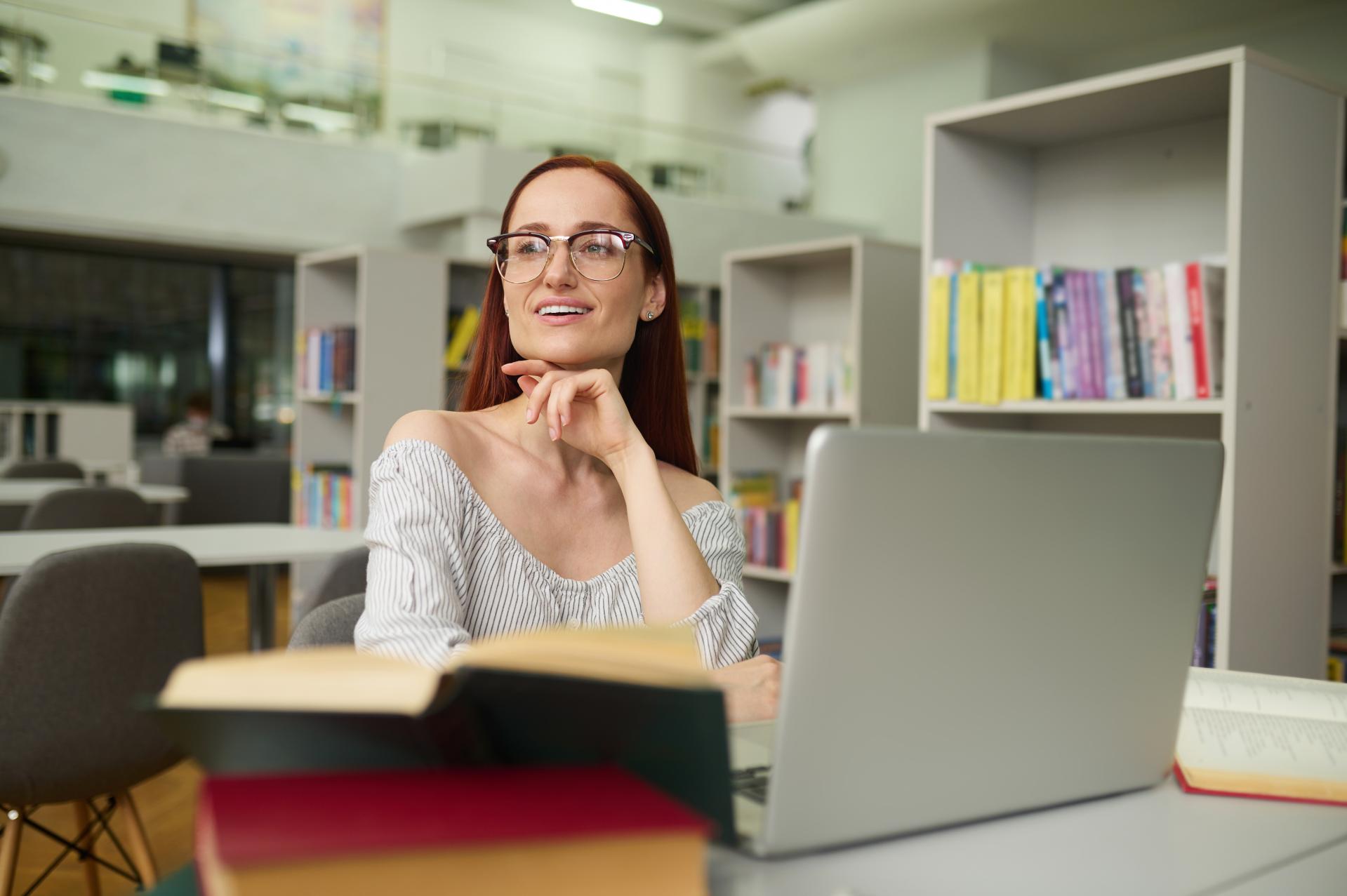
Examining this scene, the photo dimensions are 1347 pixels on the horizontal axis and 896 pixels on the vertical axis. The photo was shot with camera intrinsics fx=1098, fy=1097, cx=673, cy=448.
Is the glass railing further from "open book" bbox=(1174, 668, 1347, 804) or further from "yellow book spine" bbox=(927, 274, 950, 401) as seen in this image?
"open book" bbox=(1174, 668, 1347, 804)

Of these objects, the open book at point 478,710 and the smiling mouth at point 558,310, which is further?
the smiling mouth at point 558,310

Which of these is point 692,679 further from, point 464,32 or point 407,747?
point 464,32

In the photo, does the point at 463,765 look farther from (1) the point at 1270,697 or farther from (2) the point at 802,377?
(2) the point at 802,377

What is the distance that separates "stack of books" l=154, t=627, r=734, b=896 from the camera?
46cm

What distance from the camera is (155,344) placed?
9602 millimetres

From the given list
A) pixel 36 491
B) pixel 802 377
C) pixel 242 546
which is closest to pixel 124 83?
pixel 36 491

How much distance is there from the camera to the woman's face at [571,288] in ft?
4.55

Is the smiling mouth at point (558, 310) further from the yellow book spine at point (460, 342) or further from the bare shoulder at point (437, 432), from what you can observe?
the yellow book spine at point (460, 342)

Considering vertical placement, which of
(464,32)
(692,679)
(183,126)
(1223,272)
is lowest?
(692,679)

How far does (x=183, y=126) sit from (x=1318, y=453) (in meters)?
7.85

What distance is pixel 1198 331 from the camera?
243cm

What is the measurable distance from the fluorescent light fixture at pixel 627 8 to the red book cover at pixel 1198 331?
8.90 meters

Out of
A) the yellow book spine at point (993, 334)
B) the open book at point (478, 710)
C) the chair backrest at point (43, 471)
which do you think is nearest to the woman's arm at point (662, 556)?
the open book at point (478, 710)

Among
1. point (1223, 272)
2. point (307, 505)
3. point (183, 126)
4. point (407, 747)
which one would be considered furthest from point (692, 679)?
point (183, 126)
